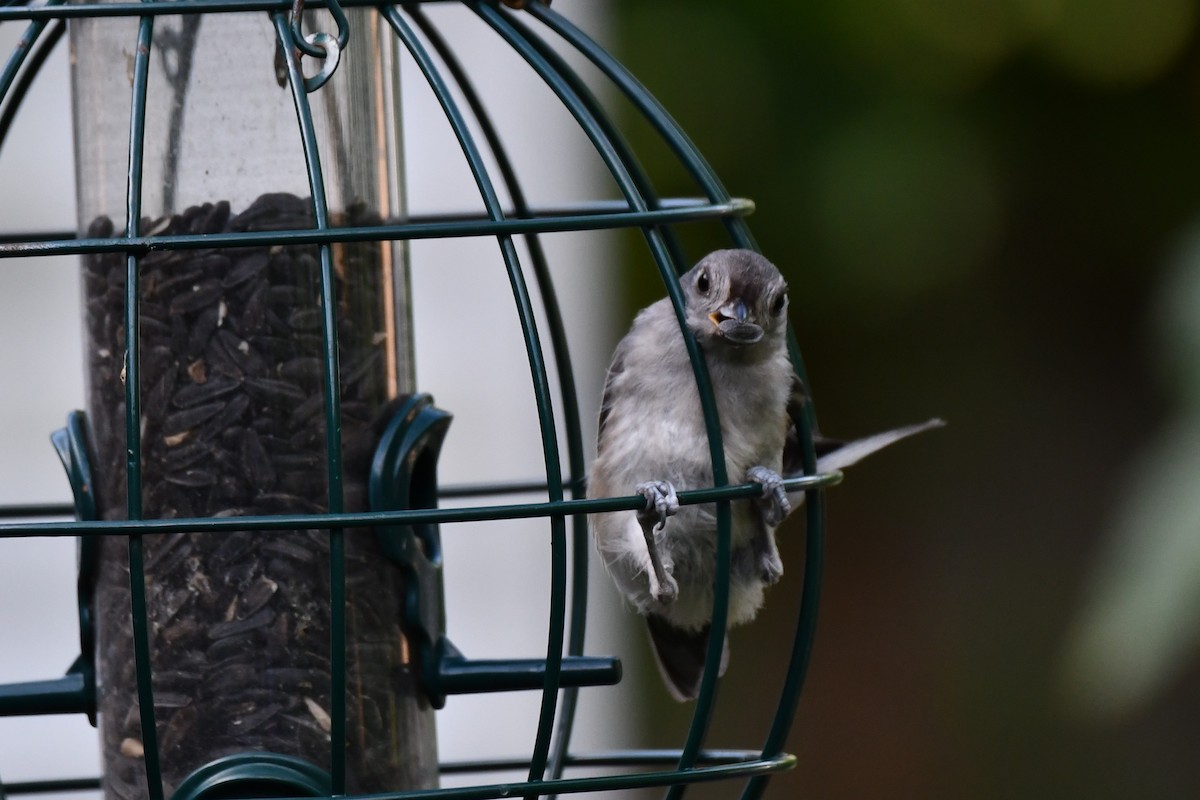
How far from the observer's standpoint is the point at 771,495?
→ 2938 mm

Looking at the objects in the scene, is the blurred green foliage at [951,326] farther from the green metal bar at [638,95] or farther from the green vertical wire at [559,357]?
the green metal bar at [638,95]

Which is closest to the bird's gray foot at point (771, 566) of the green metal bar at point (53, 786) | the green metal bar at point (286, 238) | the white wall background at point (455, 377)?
the green metal bar at point (286, 238)

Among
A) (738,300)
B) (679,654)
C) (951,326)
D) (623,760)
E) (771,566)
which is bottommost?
(623,760)

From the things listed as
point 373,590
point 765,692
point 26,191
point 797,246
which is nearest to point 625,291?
point 797,246

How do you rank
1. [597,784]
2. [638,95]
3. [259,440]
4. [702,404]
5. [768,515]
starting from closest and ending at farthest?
[597,784], [702,404], [638,95], [259,440], [768,515]

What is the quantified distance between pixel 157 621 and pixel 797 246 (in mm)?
2860

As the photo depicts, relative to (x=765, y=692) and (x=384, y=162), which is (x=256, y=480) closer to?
(x=384, y=162)

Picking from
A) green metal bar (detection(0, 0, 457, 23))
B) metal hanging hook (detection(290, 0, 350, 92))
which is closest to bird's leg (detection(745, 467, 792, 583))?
metal hanging hook (detection(290, 0, 350, 92))

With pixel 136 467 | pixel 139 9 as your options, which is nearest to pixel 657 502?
pixel 136 467

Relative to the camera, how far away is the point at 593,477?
3389 millimetres

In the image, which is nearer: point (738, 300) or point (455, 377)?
point (738, 300)

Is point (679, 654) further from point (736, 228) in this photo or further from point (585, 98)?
point (585, 98)

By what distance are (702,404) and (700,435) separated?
1.76 ft

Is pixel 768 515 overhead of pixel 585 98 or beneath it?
beneath
